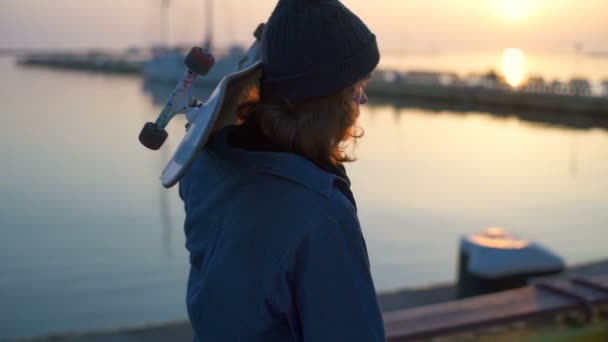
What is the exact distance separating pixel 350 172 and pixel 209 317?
12993 mm

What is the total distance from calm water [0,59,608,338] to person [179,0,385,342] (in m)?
5.26

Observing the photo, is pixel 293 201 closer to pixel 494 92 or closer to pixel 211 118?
pixel 211 118

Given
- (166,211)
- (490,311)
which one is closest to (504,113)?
(166,211)

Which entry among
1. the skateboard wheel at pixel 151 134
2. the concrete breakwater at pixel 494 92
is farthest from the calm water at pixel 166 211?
the concrete breakwater at pixel 494 92

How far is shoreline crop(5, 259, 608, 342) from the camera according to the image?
408 cm

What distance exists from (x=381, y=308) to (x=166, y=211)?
606 cm

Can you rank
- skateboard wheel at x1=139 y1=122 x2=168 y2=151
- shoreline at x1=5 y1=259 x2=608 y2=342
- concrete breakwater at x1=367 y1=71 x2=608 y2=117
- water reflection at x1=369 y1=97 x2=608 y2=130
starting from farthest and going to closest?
concrete breakwater at x1=367 y1=71 x2=608 y2=117
water reflection at x1=369 y1=97 x2=608 y2=130
shoreline at x1=5 y1=259 x2=608 y2=342
skateboard wheel at x1=139 y1=122 x2=168 y2=151

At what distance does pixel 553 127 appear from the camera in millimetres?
24266

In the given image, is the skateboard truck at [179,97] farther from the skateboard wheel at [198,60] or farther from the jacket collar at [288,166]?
the jacket collar at [288,166]

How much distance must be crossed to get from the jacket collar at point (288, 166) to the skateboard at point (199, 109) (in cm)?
7

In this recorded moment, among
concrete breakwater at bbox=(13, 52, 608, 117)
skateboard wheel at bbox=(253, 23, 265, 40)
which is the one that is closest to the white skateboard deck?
skateboard wheel at bbox=(253, 23, 265, 40)

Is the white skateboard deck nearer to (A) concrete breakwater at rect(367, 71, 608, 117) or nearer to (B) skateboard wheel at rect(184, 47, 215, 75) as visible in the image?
(B) skateboard wheel at rect(184, 47, 215, 75)

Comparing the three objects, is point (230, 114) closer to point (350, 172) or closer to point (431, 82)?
point (350, 172)

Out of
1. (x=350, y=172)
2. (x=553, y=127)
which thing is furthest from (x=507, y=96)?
(x=350, y=172)
